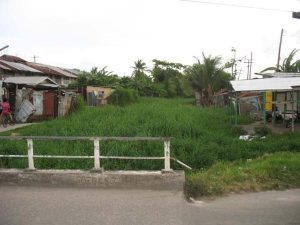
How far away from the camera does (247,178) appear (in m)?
7.25

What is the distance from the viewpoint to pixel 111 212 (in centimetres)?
538

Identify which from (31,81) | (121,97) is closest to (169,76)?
(121,97)

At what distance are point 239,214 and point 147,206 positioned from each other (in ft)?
4.10

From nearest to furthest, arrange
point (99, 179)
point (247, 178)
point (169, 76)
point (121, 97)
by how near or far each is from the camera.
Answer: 1. point (99, 179)
2. point (247, 178)
3. point (121, 97)
4. point (169, 76)

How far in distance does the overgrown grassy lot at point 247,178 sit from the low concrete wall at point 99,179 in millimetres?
337

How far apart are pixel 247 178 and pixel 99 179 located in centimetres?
265

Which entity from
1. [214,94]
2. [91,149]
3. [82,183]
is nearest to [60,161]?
[91,149]

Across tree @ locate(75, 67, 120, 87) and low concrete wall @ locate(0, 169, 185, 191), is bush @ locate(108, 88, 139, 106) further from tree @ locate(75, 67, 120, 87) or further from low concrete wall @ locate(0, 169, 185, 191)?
low concrete wall @ locate(0, 169, 185, 191)

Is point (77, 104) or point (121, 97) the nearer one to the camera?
point (77, 104)

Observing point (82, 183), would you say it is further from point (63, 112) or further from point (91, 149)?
point (63, 112)

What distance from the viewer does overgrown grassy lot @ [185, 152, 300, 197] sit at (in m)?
6.60

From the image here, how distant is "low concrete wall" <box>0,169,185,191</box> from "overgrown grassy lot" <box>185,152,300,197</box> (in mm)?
337

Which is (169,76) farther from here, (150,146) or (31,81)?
(150,146)

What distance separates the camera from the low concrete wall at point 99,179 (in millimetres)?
6461
